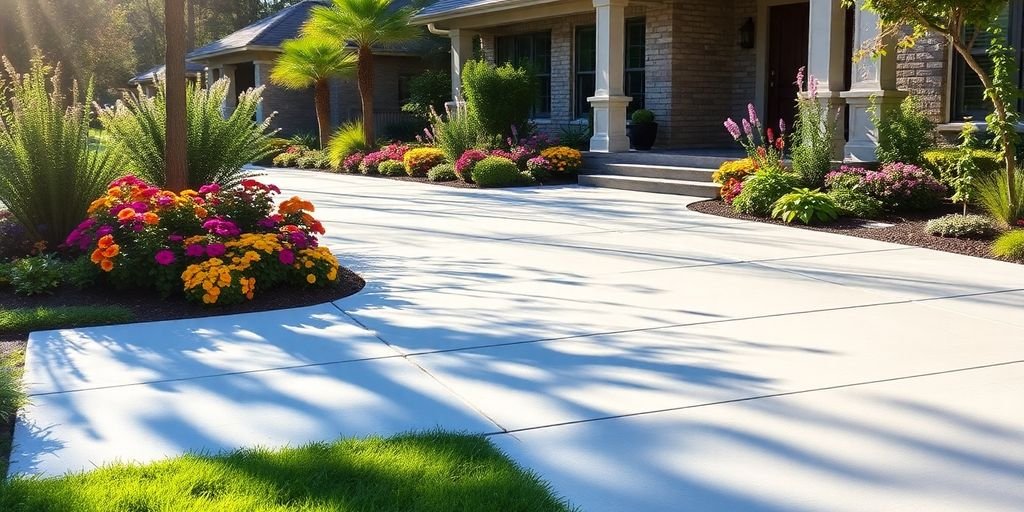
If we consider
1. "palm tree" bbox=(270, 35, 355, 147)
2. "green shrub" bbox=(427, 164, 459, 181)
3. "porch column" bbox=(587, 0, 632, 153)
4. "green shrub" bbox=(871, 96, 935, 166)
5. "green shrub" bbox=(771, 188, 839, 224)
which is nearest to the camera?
"green shrub" bbox=(771, 188, 839, 224)

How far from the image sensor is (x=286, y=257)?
22.8 feet

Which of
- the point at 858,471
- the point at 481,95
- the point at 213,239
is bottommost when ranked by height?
the point at 858,471

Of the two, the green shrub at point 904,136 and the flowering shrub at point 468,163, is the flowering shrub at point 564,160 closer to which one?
the flowering shrub at point 468,163

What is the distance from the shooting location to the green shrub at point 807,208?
421 inches

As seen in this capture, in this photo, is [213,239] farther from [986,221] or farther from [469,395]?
[986,221]

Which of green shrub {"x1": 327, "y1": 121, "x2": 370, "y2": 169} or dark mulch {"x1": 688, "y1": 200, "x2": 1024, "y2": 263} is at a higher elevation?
green shrub {"x1": 327, "y1": 121, "x2": 370, "y2": 169}

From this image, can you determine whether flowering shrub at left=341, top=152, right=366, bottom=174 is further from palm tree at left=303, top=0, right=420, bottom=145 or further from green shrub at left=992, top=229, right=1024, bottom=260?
green shrub at left=992, top=229, right=1024, bottom=260

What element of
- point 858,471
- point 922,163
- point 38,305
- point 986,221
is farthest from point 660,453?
point 922,163

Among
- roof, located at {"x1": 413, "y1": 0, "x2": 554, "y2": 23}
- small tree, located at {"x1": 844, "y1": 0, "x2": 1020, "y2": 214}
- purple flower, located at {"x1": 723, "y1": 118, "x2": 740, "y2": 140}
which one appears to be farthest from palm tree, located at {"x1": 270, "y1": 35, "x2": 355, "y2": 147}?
small tree, located at {"x1": 844, "y1": 0, "x2": 1020, "y2": 214}

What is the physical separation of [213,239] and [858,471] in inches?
197

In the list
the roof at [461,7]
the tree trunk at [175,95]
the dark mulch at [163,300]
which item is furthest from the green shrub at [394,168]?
the dark mulch at [163,300]

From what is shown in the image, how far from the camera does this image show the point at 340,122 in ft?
96.4

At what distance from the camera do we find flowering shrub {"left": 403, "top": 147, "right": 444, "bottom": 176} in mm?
18594

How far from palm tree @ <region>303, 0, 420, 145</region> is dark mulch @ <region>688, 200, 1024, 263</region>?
1111 centimetres
